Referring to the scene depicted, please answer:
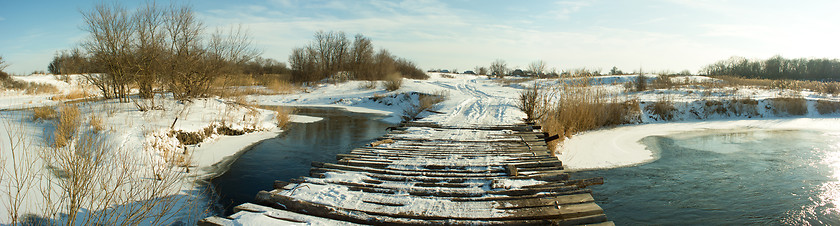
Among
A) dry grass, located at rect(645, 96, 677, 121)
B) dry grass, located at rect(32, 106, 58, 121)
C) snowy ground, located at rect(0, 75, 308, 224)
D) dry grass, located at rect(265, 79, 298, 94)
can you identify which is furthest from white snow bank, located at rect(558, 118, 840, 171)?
dry grass, located at rect(265, 79, 298, 94)

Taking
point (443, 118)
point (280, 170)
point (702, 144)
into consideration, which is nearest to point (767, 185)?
point (702, 144)

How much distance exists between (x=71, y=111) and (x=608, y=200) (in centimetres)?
1014

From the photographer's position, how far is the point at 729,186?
22.5 feet

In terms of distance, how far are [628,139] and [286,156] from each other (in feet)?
29.4

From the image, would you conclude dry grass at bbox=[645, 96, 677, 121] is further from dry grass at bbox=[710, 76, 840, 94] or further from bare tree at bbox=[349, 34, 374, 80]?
bare tree at bbox=[349, 34, 374, 80]

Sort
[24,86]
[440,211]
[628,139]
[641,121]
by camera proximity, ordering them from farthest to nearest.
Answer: [24,86] < [641,121] < [628,139] < [440,211]

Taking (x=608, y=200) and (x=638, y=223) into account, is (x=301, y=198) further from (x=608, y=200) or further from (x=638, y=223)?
(x=608, y=200)

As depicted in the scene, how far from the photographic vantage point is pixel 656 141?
11.4 m

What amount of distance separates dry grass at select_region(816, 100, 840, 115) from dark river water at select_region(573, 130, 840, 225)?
7.80 m

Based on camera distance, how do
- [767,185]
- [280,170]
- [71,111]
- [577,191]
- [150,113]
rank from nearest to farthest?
[577,191] < [767,185] < [280,170] < [71,111] < [150,113]

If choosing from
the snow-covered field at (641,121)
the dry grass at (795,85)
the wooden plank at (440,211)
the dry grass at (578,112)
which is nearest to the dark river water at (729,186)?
the snow-covered field at (641,121)

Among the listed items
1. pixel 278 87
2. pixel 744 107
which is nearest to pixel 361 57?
pixel 278 87

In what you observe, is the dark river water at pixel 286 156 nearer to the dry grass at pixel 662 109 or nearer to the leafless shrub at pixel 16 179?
the leafless shrub at pixel 16 179

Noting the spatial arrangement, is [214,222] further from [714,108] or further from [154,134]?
[714,108]
